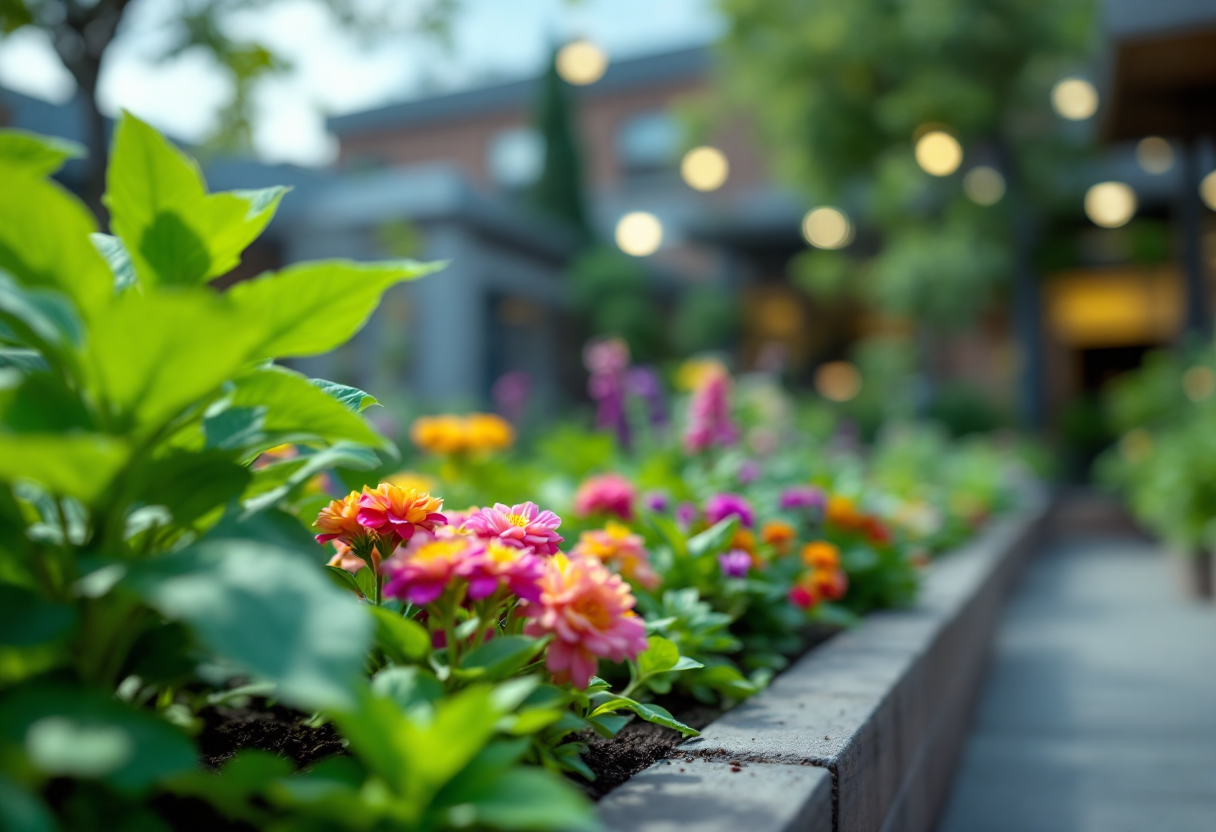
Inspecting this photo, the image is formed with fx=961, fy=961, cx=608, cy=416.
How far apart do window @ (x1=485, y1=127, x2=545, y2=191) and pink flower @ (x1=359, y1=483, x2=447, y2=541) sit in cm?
2301

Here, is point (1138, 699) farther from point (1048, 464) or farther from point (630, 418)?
point (1048, 464)

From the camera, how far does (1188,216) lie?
9859mm

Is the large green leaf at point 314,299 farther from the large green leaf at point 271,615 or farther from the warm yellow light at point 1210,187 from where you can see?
the warm yellow light at point 1210,187

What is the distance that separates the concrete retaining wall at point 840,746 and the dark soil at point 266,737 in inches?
19.7

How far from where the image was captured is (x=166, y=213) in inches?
45.7

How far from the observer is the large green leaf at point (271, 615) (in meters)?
0.75

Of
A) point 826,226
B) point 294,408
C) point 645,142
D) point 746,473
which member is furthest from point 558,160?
point 294,408

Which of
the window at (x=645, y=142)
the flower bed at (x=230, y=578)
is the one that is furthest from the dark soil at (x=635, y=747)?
the window at (x=645, y=142)

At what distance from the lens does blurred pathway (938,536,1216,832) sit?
2346mm

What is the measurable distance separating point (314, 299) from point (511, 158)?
23881mm

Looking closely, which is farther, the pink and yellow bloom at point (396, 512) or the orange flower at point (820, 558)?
the orange flower at point (820, 558)

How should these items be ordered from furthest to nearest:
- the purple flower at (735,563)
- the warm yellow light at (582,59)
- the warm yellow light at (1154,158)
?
the warm yellow light at (1154,158), the warm yellow light at (582,59), the purple flower at (735,563)

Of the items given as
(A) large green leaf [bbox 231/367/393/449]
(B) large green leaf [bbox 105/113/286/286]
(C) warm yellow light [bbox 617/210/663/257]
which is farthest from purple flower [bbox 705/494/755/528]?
(C) warm yellow light [bbox 617/210/663/257]

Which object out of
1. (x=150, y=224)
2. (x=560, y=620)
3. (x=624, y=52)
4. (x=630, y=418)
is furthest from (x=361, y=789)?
(x=624, y=52)
